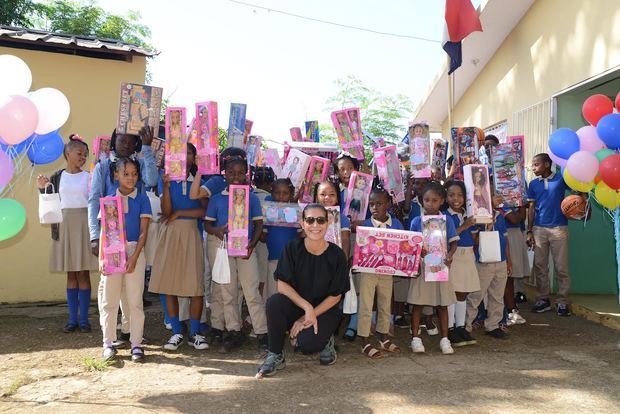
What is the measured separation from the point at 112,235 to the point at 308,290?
5.01ft

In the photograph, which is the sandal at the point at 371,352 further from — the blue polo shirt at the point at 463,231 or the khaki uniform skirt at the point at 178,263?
the khaki uniform skirt at the point at 178,263

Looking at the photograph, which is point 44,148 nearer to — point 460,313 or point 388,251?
point 388,251

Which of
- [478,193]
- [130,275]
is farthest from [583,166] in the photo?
[130,275]

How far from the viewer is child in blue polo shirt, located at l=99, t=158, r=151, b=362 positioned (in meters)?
4.09

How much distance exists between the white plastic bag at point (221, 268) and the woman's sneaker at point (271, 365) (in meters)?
0.74

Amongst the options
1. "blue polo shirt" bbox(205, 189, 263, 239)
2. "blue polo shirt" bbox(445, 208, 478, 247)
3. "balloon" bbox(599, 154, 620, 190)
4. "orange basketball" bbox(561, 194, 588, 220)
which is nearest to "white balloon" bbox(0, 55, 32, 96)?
"blue polo shirt" bbox(205, 189, 263, 239)

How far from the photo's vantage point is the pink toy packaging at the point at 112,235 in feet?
12.9

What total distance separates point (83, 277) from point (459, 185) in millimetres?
3624

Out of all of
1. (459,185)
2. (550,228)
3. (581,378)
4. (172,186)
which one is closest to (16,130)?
(172,186)

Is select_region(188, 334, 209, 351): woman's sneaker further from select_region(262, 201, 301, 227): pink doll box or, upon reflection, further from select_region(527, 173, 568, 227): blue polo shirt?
select_region(527, 173, 568, 227): blue polo shirt

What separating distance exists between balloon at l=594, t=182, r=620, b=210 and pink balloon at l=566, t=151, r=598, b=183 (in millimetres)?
181

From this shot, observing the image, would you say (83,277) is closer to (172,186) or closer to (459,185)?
(172,186)

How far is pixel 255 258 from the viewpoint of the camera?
4543 mm

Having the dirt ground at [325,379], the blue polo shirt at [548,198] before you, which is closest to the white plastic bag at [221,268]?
the dirt ground at [325,379]
